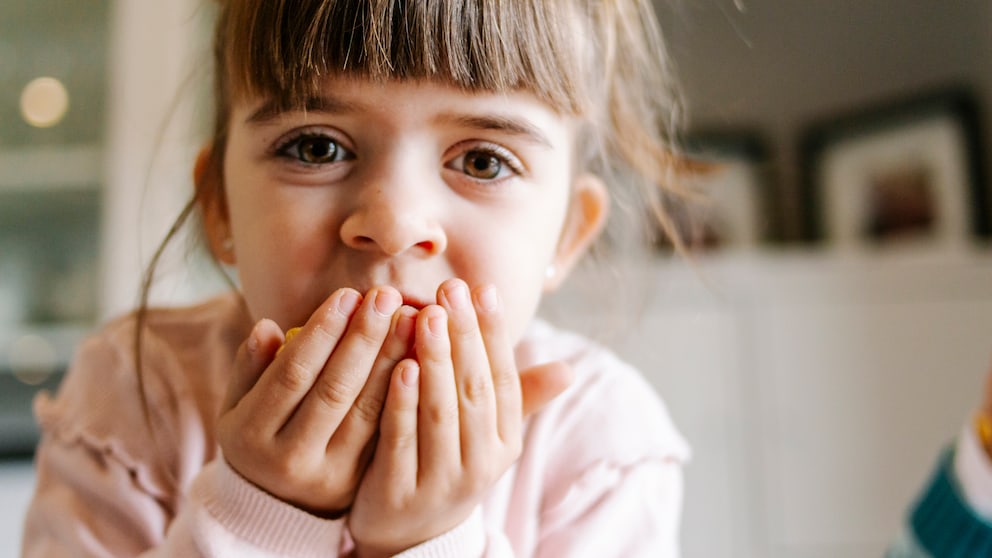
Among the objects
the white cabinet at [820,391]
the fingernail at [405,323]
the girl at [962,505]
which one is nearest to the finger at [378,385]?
the fingernail at [405,323]

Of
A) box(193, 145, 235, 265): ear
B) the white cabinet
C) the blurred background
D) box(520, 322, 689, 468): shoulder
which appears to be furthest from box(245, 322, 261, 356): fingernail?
the white cabinet

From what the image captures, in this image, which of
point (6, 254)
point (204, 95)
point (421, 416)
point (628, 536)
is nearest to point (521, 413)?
point (421, 416)

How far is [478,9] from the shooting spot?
61 cm

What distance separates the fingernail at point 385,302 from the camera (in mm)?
537

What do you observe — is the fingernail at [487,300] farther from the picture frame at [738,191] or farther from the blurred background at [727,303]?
the picture frame at [738,191]

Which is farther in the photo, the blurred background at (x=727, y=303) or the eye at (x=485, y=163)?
the blurred background at (x=727, y=303)

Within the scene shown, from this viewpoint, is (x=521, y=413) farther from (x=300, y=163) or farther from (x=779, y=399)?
(x=779, y=399)

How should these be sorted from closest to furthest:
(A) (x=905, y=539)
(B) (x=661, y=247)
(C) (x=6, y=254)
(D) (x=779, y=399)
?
(A) (x=905, y=539), (D) (x=779, y=399), (C) (x=6, y=254), (B) (x=661, y=247)

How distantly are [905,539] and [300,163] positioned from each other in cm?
74

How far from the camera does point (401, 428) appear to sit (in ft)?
1.83

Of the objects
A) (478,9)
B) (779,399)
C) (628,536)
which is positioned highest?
(478,9)

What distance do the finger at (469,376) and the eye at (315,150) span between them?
0.14 metres

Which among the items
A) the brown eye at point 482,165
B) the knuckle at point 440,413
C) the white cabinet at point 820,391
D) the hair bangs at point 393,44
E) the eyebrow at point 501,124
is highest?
the hair bangs at point 393,44

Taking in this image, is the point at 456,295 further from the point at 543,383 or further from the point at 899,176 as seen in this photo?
the point at 899,176
